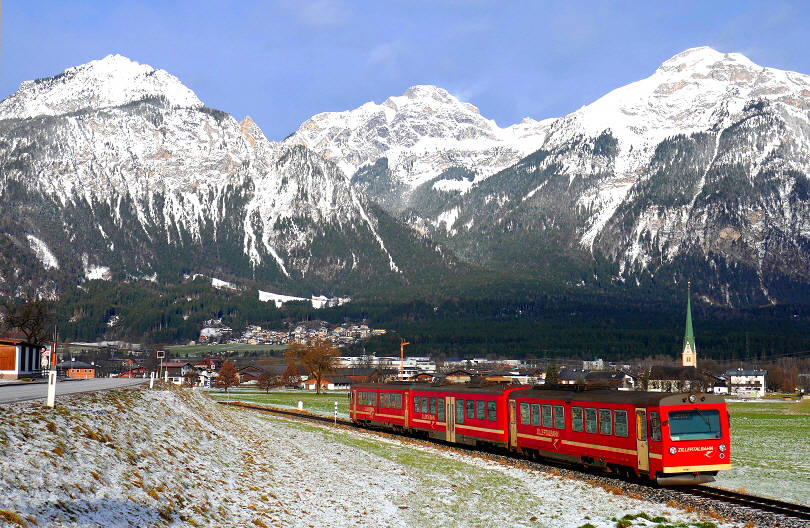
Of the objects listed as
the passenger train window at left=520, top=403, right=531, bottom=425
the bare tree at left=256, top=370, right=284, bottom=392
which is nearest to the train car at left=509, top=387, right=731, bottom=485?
the passenger train window at left=520, top=403, right=531, bottom=425

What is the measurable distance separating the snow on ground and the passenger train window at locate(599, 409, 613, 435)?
328cm

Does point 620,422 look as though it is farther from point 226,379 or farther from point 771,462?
point 226,379

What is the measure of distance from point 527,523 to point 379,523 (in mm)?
4931

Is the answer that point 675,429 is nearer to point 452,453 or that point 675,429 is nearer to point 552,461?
point 552,461

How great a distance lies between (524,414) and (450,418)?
9557mm

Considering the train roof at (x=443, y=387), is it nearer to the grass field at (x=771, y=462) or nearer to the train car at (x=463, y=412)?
the train car at (x=463, y=412)

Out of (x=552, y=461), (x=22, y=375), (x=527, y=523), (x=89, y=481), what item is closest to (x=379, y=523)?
(x=527, y=523)

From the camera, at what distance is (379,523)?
2589cm

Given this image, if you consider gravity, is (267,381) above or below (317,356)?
below

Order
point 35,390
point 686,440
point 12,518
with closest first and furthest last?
point 12,518 < point 686,440 < point 35,390

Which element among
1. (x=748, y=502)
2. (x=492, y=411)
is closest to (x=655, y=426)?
(x=748, y=502)

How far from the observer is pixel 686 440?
34469 millimetres

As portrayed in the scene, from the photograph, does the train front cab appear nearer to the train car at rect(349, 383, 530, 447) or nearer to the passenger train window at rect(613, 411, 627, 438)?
the passenger train window at rect(613, 411, 627, 438)

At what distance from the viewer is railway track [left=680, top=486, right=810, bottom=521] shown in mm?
28312
